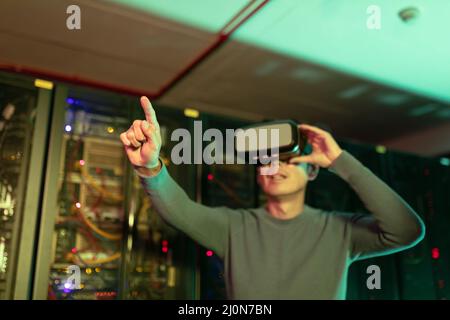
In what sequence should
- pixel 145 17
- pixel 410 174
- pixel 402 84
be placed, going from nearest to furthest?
pixel 145 17
pixel 410 174
pixel 402 84

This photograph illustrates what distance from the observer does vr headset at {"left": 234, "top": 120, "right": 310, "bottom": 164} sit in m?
1.14

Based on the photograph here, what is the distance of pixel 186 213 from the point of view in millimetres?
1138

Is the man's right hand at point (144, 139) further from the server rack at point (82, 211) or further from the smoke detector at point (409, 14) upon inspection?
the smoke detector at point (409, 14)

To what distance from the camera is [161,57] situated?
1859mm

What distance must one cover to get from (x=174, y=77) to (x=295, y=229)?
43.8 inches

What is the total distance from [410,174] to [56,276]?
5.03 ft

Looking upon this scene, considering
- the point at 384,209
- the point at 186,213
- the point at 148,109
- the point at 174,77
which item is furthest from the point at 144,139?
the point at 174,77

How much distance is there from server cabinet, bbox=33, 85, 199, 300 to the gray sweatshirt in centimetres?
30

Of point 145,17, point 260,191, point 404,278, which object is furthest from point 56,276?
point 404,278

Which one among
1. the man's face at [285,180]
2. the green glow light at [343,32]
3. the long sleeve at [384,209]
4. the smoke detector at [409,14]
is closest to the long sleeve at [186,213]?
the man's face at [285,180]

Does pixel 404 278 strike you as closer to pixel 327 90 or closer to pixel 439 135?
pixel 327 90

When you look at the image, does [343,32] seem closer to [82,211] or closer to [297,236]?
[297,236]

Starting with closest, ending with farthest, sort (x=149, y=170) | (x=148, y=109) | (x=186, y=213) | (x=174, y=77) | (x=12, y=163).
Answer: (x=148, y=109), (x=149, y=170), (x=186, y=213), (x=12, y=163), (x=174, y=77)

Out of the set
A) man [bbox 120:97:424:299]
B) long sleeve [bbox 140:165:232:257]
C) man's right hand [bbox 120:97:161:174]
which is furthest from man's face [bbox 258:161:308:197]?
man's right hand [bbox 120:97:161:174]
